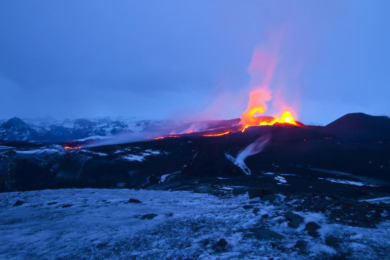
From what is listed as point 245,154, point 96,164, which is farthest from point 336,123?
point 96,164

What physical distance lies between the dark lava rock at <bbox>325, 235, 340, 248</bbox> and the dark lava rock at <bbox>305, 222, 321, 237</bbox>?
0.58m

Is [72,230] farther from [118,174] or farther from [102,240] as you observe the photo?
[118,174]

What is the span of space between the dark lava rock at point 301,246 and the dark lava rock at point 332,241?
0.79 metres

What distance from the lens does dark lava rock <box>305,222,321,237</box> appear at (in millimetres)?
9328

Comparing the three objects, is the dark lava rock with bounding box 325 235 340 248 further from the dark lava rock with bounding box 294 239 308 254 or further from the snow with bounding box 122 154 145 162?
the snow with bounding box 122 154 145 162

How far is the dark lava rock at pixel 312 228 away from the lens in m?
9.33

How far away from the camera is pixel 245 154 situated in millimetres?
70562

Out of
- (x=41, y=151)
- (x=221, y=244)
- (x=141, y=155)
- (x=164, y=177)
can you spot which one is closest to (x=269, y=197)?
(x=221, y=244)

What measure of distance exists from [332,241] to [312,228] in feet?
4.22

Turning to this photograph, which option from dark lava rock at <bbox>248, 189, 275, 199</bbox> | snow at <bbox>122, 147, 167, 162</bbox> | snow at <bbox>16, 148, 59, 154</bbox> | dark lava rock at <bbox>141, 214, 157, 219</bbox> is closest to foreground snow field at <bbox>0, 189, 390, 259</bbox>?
dark lava rock at <bbox>141, 214, 157, 219</bbox>

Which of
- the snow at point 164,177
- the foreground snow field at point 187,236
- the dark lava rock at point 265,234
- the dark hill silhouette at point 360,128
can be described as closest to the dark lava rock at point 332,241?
the foreground snow field at point 187,236

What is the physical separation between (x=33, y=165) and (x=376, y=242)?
87.8 metres

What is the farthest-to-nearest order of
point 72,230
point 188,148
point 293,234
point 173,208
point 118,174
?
point 188,148
point 118,174
point 173,208
point 72,230
point 293,234

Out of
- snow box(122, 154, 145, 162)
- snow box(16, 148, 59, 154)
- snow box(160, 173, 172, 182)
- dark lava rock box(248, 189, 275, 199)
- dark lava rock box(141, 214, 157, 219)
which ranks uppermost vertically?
dark lava rock box(248, 189, 275, 199)
